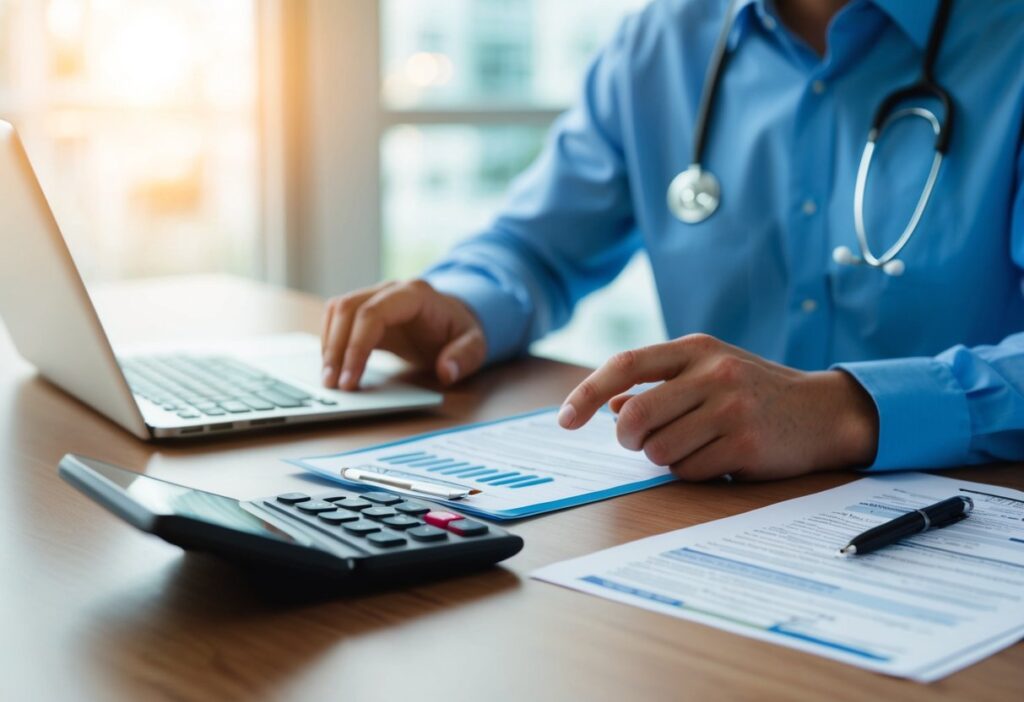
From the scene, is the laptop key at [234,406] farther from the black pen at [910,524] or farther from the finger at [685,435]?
the black pen at [910,524]

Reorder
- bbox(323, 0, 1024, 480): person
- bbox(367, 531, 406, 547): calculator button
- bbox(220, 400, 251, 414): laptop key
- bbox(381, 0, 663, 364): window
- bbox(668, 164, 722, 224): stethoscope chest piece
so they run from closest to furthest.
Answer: bbox(367, 531, 406, 547): calculator button < bbox(323, 0, 1024, 480): person < bbox(220, 400, 251, 414): laptop key < bbox(668, 164, 722, 224): stethoscope chest piece < bbox(381, 0, 663, 364): window

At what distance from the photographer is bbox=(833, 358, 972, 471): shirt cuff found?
0.85 meters

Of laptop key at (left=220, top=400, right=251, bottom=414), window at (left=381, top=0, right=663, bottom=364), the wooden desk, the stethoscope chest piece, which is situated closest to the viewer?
the wooden desk

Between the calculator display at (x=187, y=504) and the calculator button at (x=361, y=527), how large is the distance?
4cm

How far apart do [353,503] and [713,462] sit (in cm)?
27

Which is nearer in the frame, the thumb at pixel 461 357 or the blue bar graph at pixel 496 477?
the blue bar graph at pixel 496 477

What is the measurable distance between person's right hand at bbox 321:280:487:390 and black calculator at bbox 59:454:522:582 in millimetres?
417

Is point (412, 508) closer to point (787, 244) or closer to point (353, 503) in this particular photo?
point (353, 503)

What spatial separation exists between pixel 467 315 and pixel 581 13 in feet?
6.72

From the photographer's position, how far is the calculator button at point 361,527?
0.64 metres

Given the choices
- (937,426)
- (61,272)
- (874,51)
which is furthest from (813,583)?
(874,51)

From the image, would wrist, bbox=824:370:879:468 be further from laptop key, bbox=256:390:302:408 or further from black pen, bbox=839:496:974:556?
laptop key, bbox=256:390:302:408

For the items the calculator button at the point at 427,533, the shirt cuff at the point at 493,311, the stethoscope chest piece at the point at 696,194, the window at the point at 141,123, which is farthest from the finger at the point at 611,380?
the window at the point at 141,123

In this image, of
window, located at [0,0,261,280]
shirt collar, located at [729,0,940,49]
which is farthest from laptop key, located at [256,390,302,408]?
window, located at [0,0,261,280]
